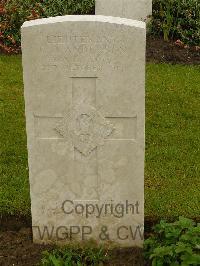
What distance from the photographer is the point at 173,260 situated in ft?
13.3

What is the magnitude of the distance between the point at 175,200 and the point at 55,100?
1706mm

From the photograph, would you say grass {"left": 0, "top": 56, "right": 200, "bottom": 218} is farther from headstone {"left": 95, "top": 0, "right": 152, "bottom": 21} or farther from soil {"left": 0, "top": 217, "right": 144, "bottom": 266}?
headstone {"left": 95, "top": 0, "right": 152, "bottom": 21}

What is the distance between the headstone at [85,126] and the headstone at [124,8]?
6011 millimetres

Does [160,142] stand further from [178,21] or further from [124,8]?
[178,21]

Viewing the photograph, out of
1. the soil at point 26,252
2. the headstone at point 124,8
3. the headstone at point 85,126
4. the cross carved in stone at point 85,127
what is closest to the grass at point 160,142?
the soil at point 26,252

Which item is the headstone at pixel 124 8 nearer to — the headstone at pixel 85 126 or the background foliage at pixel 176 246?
the headstone at pixel 85 126

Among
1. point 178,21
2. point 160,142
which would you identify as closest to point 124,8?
point 178,21

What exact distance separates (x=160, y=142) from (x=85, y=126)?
8.00ft

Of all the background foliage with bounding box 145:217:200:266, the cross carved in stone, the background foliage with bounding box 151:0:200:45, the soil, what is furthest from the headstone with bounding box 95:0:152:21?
the background foliage with bounding box 145:217:200:266

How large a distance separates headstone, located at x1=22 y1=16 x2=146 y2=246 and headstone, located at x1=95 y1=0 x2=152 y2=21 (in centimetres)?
601

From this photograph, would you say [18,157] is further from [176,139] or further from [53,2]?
[53,2]

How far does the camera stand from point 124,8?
32.7ft

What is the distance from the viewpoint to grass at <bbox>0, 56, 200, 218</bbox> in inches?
209

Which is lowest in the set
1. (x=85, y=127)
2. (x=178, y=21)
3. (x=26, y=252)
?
(x=26, y=252)
